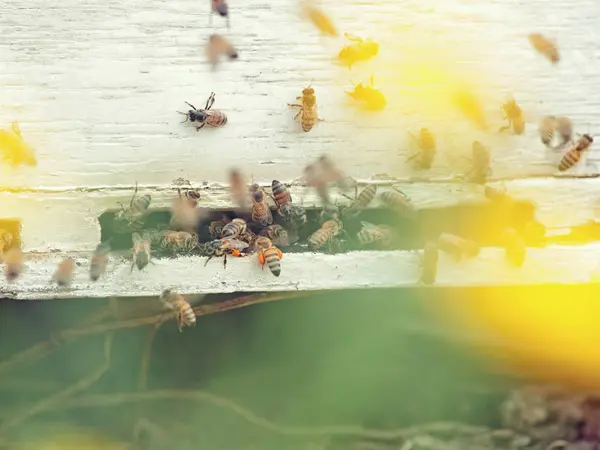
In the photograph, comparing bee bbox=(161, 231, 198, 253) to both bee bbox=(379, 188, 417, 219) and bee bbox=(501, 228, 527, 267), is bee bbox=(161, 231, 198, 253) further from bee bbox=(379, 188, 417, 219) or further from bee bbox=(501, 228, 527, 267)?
bee bbox=(501, 228, 527, 267)

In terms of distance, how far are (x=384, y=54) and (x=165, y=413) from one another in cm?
188

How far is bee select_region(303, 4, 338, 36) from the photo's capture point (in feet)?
7.50

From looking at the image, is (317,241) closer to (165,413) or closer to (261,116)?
(261,116)

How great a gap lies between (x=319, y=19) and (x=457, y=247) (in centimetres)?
91

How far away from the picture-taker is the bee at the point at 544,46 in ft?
7.59

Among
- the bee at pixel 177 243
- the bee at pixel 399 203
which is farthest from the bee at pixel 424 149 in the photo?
the bee at pixel 177 243

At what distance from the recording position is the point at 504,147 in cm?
239

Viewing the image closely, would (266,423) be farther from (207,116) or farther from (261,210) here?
(207,116)

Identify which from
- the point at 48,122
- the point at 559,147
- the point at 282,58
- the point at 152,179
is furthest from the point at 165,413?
the point at 559,147

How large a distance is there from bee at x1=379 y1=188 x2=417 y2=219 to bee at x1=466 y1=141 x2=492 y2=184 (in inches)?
9.1

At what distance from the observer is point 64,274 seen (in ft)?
7.27

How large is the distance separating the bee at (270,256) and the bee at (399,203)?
0.46m

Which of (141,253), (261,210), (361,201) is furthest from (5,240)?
(361,201)

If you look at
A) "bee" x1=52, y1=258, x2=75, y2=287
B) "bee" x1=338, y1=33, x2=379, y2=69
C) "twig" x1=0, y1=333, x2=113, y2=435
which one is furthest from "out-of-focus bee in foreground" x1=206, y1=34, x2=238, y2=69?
"twig" x1=0, y1=333, x2=113, y2=435
